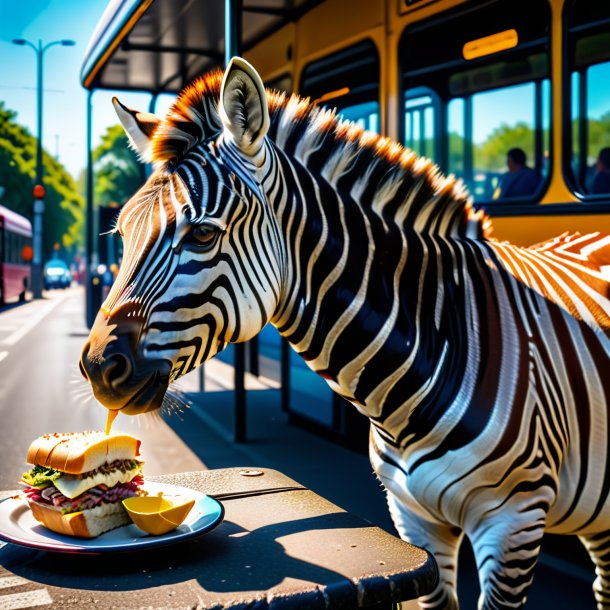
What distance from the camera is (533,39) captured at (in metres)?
3.59

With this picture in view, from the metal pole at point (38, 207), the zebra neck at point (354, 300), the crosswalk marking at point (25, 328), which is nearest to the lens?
the zebra neck at point (354, 300)

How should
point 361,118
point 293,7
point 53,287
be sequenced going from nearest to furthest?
point 361,118 < point 293,7 < point 53,287

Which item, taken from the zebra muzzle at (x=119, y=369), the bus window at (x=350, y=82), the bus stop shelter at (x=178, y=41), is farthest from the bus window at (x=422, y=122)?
the zebra muzzle at (x=119, y=369)

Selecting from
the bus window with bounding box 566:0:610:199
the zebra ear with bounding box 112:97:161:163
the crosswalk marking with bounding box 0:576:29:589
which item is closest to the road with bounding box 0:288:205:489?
the zebra ear with bounding box 112:97:161:163

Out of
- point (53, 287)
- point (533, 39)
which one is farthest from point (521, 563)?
point (53, 287)

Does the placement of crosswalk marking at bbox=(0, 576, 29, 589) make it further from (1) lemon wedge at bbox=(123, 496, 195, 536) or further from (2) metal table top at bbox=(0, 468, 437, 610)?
(1) lemon wedge at bbox=(123, 496, 195, 536)

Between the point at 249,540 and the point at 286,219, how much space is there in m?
0.84

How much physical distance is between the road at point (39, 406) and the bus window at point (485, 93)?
2.91m

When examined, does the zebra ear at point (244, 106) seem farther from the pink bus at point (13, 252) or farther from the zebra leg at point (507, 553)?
the pink bus at point (13, 252)

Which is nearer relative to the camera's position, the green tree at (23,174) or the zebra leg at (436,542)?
the zebra leg at (436,542)

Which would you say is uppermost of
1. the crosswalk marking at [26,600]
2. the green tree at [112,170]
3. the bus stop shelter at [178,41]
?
the green tree at [112,170]

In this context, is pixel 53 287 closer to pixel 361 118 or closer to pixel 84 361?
pixel 361 118

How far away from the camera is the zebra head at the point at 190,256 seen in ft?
5.49

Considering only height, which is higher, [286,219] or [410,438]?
[286,219]
